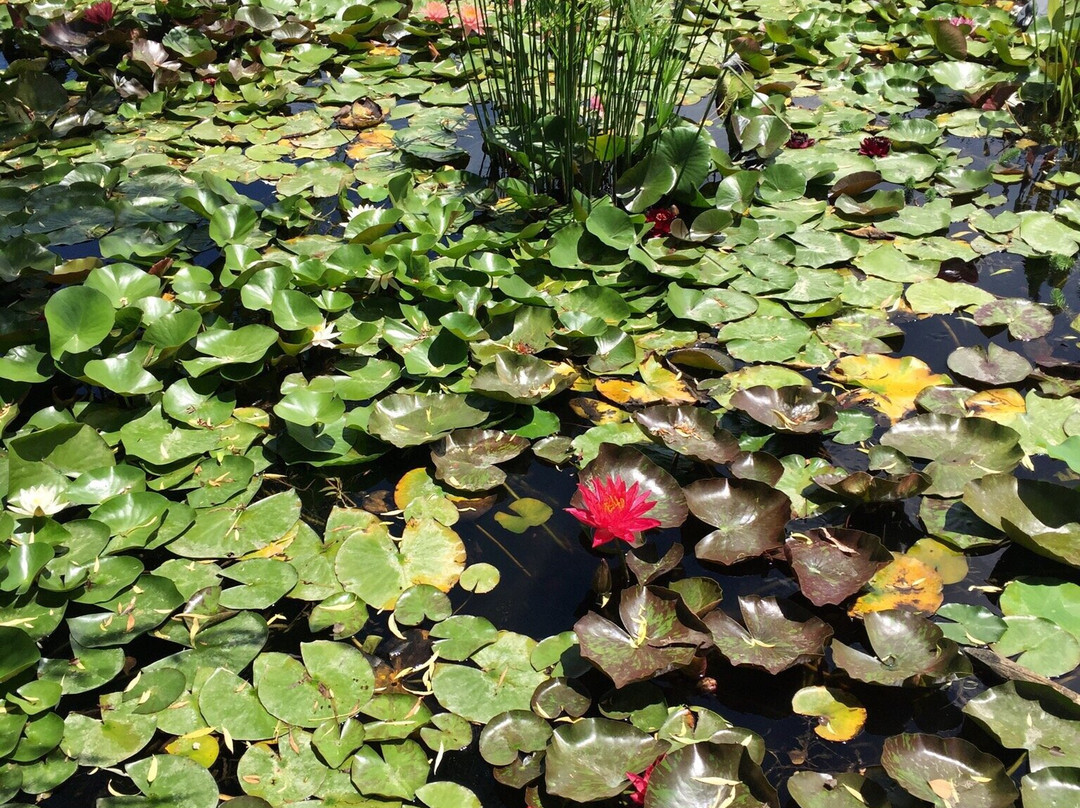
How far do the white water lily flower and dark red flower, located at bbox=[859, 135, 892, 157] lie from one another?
3564 mm

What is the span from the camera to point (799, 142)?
409cm

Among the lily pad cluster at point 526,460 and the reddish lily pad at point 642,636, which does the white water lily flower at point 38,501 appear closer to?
the lily pad cluster at point 526,460

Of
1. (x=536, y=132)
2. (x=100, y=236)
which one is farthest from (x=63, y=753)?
(x=536, y=132)

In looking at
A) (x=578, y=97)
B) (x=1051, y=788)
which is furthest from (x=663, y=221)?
(x=1051, y=788)

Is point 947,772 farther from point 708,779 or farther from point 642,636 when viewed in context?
point 642,636

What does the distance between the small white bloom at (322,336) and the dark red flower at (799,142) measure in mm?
2507

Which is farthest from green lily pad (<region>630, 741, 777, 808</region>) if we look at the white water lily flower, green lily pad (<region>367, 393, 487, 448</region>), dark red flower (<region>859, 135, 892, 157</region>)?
dark red flower (<region>859, 135, 892, 157</region>)

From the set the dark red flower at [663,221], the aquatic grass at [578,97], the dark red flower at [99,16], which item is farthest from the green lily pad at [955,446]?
the dark red flower at [99,16]

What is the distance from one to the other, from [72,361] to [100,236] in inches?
43.1

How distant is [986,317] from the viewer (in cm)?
291

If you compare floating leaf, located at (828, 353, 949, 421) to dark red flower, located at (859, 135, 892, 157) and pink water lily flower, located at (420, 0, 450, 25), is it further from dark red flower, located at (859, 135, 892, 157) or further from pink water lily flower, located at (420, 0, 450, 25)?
pink water lily flower, located at (420, 0, 450, 25)

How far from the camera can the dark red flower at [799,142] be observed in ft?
13.4

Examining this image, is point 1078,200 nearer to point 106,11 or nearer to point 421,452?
point 421,452

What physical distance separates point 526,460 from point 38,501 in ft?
4.21
